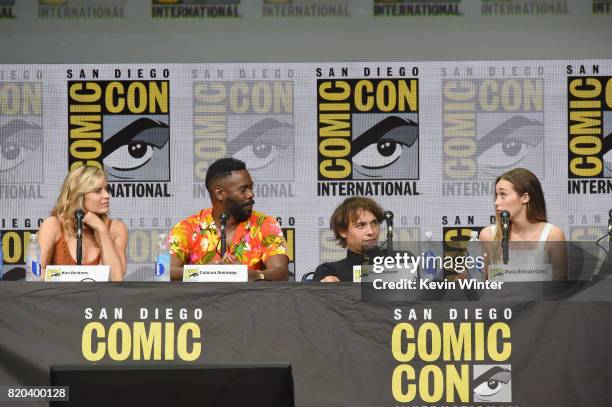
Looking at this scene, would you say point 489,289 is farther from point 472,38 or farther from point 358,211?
point 472,38

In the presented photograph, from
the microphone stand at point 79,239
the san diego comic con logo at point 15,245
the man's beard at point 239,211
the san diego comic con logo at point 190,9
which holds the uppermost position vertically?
the san diego comic con logo at point 190,9

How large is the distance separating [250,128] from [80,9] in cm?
118

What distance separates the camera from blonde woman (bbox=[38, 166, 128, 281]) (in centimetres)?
337

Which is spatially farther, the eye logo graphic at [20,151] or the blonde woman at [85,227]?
the eye logo graphic at [20,151]

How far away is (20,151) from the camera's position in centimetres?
495

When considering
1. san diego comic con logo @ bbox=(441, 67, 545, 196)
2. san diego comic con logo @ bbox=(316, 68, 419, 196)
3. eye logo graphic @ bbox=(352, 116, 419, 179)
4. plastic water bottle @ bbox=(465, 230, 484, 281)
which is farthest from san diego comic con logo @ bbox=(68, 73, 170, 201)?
plastic water bottle @ bbox=(465, 230, 484, 281)

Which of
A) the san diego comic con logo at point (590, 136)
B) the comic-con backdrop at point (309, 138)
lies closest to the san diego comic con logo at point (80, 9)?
the comic-con backdrop at point (309, 138)

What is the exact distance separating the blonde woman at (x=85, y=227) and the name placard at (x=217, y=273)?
0.66 meters

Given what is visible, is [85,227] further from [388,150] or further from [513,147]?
[513,147]

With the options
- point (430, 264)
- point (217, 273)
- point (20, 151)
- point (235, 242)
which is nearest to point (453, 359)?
point (430, 264)

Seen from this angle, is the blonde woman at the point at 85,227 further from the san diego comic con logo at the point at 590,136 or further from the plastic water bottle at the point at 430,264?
the san diego comic con logo at the point at 590,136

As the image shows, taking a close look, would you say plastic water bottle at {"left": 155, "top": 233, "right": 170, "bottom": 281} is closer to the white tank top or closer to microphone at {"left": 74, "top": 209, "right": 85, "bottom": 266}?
microphone at {"left": 74, "top": 209, "right": 85, "bottom": 266}

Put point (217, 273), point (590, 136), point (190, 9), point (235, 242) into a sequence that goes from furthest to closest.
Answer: point (190, 9) < point (590, 136) < point (235, 242) < point (217, 273)

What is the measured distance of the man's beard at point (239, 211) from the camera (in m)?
3.73
